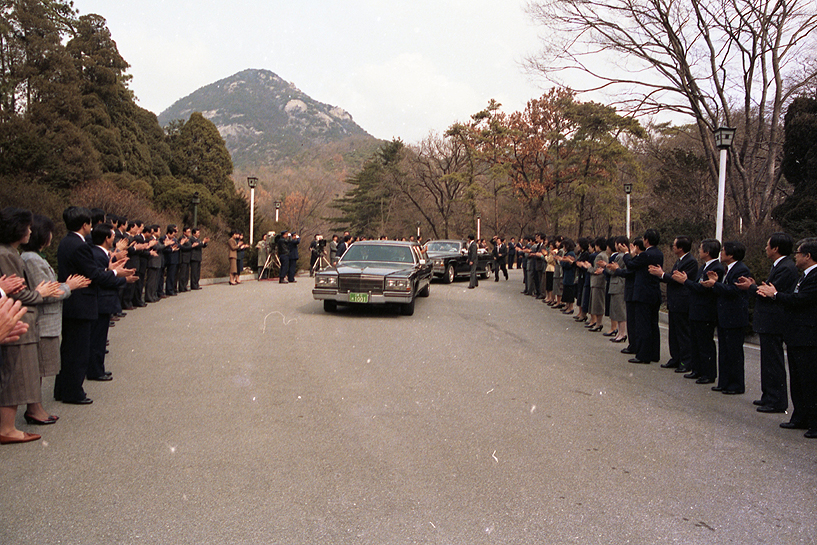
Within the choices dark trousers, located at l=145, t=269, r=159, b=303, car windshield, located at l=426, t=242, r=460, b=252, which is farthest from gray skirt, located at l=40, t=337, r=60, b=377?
car windshield, located at l=426, t=242, r=460, b=252

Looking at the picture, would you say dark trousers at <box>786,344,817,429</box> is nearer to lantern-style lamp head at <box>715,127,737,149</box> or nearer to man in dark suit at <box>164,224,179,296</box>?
lantern-style lamp head at <box>715,127,737,149</box>

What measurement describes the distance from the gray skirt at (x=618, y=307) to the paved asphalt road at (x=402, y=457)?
7.25ft

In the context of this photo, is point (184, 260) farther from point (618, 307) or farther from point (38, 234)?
point (38, 234)

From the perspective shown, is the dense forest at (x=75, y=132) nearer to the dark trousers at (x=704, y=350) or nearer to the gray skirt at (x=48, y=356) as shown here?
the gray skirt at (x=48, y=356)

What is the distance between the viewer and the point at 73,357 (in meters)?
6.06

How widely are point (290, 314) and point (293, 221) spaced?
55457 mm

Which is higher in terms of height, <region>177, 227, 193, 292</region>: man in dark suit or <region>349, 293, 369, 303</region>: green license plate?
<region>177, 227, 193, 292</region>: man in dark suit

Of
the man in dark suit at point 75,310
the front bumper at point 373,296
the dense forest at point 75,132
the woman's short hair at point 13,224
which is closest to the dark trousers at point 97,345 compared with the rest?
the man in dark suit at point 75,310

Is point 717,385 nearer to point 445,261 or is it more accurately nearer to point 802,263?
point 802,263

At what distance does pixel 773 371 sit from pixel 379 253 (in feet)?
32.2

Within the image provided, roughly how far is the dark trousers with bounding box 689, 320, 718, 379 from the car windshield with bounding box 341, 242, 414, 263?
7751 millimetres

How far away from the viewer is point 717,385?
7484mm

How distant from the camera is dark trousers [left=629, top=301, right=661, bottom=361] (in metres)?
8.99

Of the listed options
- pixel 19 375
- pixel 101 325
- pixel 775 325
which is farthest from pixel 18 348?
pixel 775 325
